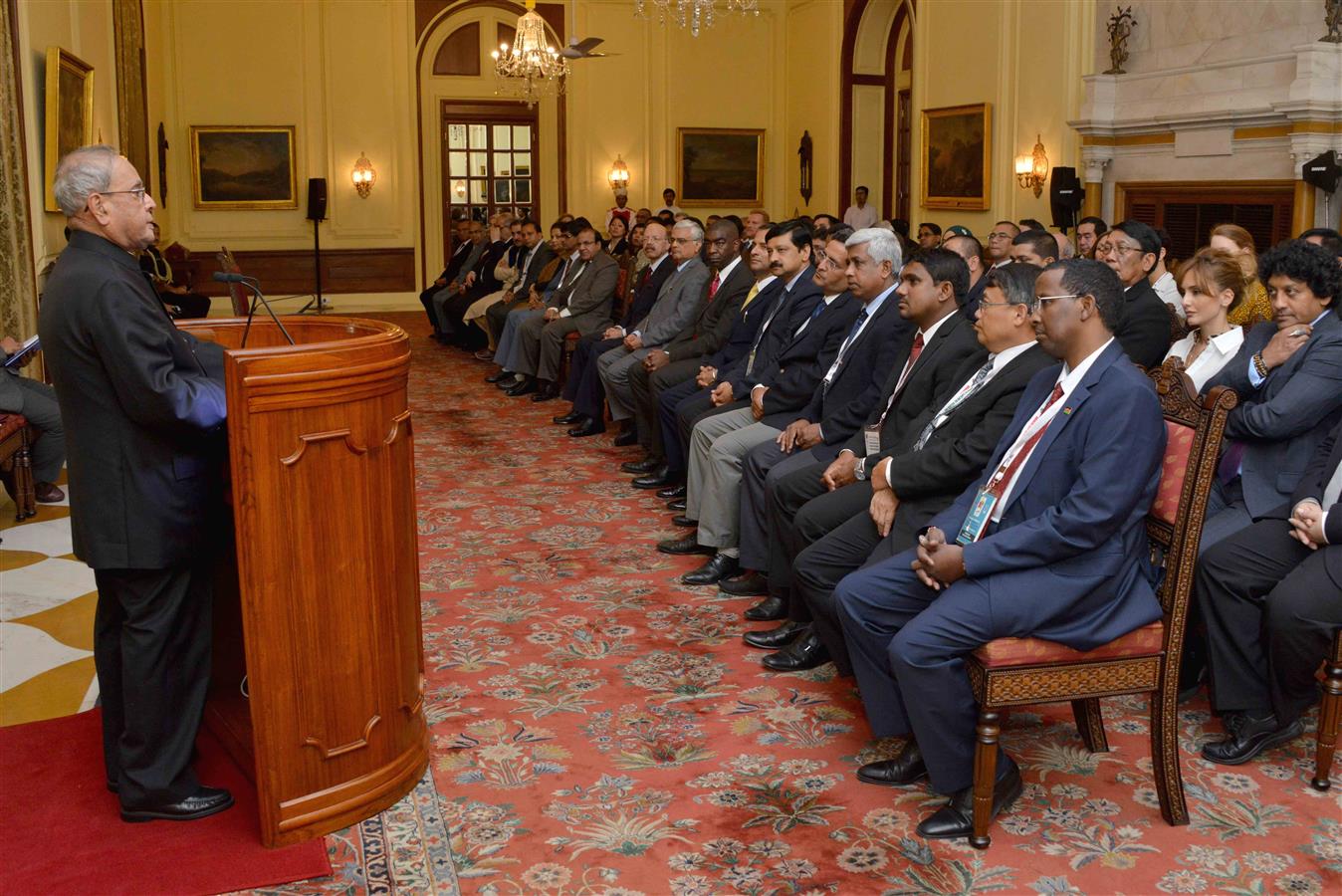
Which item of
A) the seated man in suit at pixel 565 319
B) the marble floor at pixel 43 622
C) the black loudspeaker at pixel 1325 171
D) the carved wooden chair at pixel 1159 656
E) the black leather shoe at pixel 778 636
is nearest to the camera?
the carved wooden chair at pixel 1159 656

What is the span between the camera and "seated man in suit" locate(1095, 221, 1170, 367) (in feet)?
19.4

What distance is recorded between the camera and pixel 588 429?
8914mm

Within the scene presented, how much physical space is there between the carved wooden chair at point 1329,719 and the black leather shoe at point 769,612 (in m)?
2.04

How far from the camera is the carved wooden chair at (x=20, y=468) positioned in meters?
6.20

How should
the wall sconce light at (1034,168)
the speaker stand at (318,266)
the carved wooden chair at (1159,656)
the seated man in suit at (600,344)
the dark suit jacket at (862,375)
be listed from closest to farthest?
the carved wooden chair at (1159,656)
the dark suit jacket at (862,375)
the seated man in suit at (600,344)
the wall sconce light at (1034,168)
the speaker stand at (318,266)

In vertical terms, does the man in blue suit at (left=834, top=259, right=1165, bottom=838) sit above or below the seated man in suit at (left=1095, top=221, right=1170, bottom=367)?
below

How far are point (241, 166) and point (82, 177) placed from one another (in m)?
15.3

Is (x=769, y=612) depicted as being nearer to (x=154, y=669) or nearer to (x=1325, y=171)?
(x=154, y=669)

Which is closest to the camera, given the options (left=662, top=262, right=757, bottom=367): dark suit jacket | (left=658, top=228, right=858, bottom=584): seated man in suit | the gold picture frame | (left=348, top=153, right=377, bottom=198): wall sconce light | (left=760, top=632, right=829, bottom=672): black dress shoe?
(left=760, top=632, right=829, bottom=672): black dress shoe

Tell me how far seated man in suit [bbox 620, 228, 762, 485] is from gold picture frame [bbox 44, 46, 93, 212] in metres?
4.06

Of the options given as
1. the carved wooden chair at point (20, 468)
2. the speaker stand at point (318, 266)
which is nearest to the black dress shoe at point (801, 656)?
the carved wooden chair at point (20, 468)

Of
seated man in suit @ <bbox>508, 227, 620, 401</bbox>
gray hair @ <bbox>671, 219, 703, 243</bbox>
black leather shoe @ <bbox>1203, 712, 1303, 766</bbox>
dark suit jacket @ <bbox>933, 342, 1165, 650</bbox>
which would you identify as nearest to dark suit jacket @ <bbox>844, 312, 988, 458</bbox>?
dark suit jacket @ <bbox>933, 342, 1165, 650</bbox>

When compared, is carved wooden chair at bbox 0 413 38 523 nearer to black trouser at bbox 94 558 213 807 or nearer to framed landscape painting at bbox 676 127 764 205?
black trouser at bbox 94 558 213 807

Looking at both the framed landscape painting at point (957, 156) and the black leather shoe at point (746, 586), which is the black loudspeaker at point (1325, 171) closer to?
the framed landscape painting at point (957, 156)
